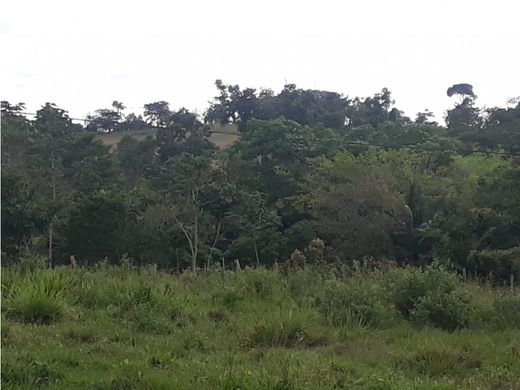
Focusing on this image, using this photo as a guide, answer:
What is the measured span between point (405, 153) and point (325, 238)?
7757 mm

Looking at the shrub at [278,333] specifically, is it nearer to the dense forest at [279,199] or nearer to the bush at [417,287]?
the bush at [417,287]

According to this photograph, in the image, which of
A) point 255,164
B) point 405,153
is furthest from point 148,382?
point 255,164

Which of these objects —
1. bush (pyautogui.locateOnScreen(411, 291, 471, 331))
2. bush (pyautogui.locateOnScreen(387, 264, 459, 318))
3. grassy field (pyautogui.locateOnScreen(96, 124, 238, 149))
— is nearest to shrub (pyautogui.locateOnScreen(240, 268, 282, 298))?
bush (pyautogui.locateOnScreen(387, 264, 459, 318))

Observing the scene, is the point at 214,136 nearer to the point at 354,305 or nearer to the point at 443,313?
the point at 354,305

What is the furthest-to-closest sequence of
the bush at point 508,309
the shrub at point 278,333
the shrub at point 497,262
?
the shrub at point 497,262 → the bush at point 508,309 → the shrub at point 278,333

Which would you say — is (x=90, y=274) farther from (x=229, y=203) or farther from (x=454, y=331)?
(x=229, y=203)

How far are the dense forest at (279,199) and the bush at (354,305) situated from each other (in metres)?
16.4

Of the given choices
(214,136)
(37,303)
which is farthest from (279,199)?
(37,303)

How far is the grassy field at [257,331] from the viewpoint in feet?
15.9

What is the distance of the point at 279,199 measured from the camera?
1667 inches

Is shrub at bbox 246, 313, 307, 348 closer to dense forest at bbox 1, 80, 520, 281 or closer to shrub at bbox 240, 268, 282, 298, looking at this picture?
shrub at bbox 240, 268, 282, 298

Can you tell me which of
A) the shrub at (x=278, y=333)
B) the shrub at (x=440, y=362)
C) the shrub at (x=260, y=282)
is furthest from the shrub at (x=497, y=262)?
the shrub at (x=440, y=362)

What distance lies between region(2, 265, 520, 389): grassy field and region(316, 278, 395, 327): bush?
0.01m

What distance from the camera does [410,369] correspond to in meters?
5.37
